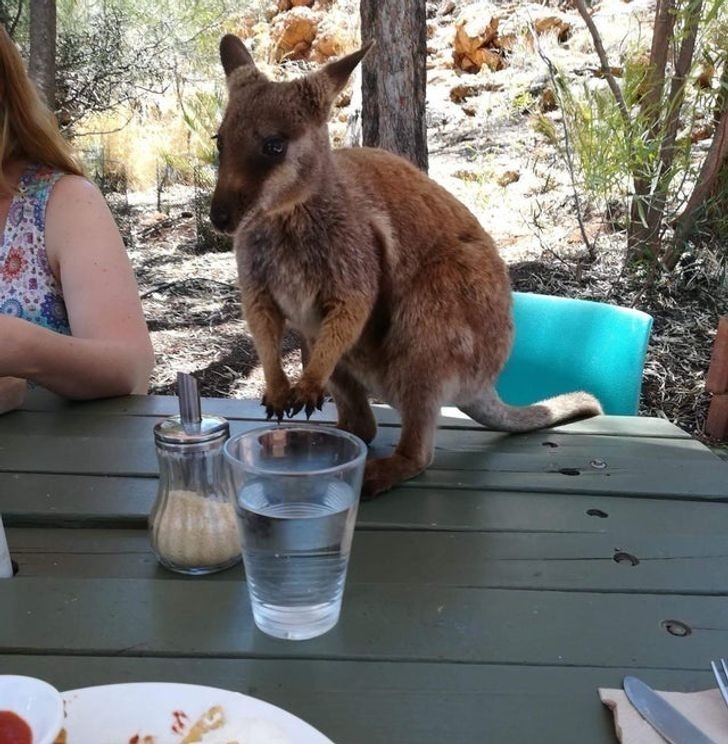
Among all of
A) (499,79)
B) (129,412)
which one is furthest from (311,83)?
(499,79)

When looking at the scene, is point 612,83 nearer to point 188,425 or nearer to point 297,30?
point 188,425

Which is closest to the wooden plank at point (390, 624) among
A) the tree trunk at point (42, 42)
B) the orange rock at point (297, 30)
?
the tree trunk at point (42, 42)

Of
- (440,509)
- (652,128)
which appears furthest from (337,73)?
(652,128)

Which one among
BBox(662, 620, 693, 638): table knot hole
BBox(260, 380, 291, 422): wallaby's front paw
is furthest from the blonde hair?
BBox(662, 620, 693, 638): table knot hole

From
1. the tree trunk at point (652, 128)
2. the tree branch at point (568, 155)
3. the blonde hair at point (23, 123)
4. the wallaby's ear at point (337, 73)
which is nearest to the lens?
the wallaby's ear at point (337, 73)

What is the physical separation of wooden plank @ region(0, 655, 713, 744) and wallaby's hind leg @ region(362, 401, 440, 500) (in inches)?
19.6

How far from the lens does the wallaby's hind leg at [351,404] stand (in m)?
1.65

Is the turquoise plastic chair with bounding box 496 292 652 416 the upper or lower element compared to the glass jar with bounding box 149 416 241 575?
lower

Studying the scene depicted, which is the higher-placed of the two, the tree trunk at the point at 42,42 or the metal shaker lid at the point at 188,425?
the tree trunk at the point at 42,42

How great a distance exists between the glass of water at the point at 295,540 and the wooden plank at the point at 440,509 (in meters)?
0.31

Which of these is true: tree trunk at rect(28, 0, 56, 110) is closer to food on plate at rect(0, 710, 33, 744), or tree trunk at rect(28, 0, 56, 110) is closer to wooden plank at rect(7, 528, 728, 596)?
wooden plank at rect(7, 528, 728, 596)

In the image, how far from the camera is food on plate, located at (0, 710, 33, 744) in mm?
595

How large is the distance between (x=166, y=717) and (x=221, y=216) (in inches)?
32.2

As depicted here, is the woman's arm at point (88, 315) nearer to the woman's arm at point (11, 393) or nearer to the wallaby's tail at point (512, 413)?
the woman's arm at point (11, 393)
